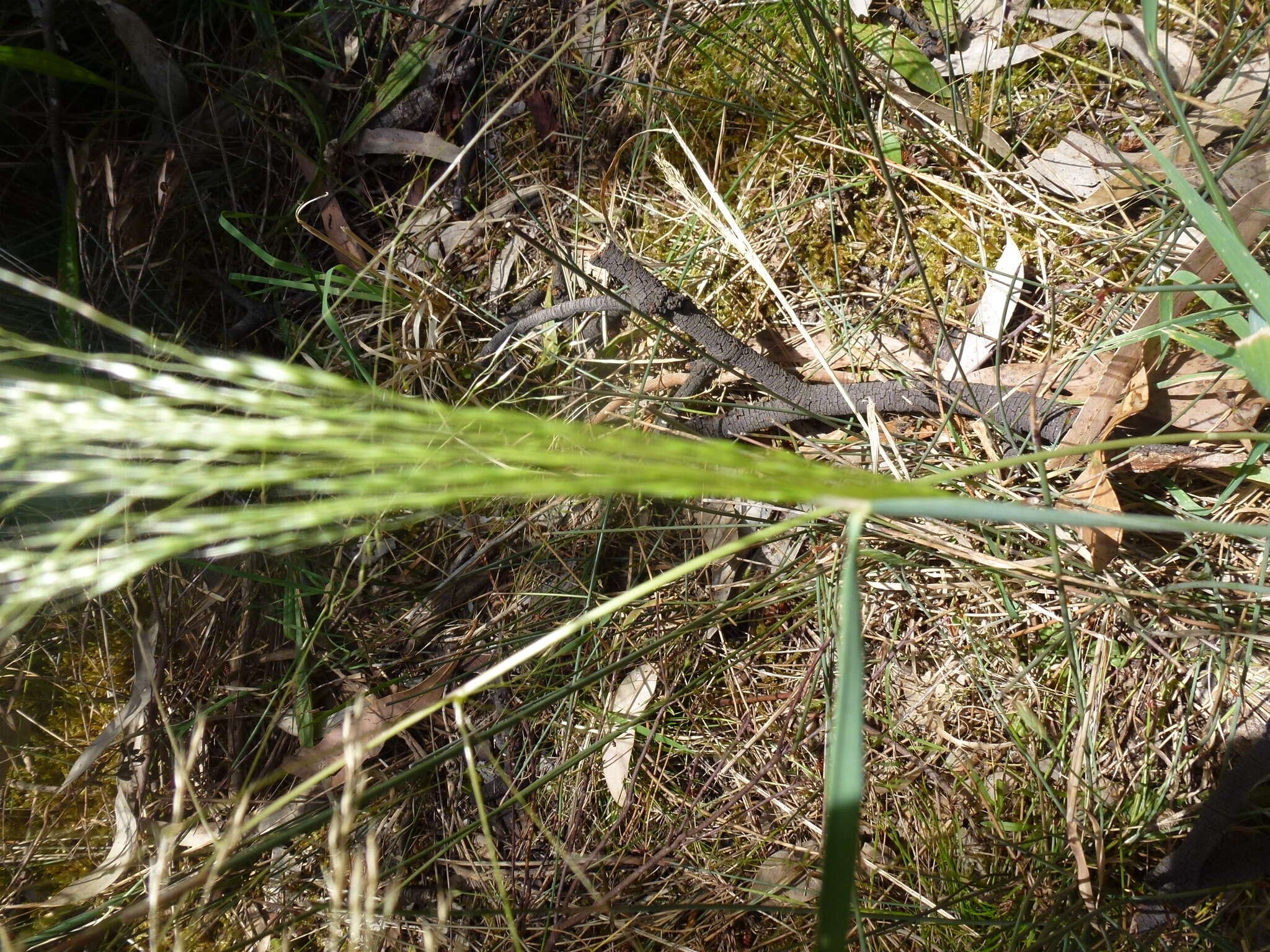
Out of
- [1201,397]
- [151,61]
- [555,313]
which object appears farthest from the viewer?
[151,61]

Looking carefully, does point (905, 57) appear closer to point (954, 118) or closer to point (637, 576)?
point (954, 118)

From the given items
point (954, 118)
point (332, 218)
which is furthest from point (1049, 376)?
point (332, 218)

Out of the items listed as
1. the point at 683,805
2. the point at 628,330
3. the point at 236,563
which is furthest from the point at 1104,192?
the point at 236,563

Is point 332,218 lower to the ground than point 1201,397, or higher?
higher

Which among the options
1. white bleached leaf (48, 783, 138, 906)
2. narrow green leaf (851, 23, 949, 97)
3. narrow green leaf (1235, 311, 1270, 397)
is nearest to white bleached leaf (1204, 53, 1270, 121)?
narrow green leaf (851, 23, 949, 97)

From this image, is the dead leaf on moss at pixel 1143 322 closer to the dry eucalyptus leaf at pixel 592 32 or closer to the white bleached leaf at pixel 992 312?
the white bleached leaf at pixel 992 312

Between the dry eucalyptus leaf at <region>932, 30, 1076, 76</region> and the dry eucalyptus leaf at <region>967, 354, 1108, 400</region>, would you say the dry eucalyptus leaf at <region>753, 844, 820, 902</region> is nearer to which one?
the dry eucalyptus leaf at <region>967, 354, 1108, 400</region>
